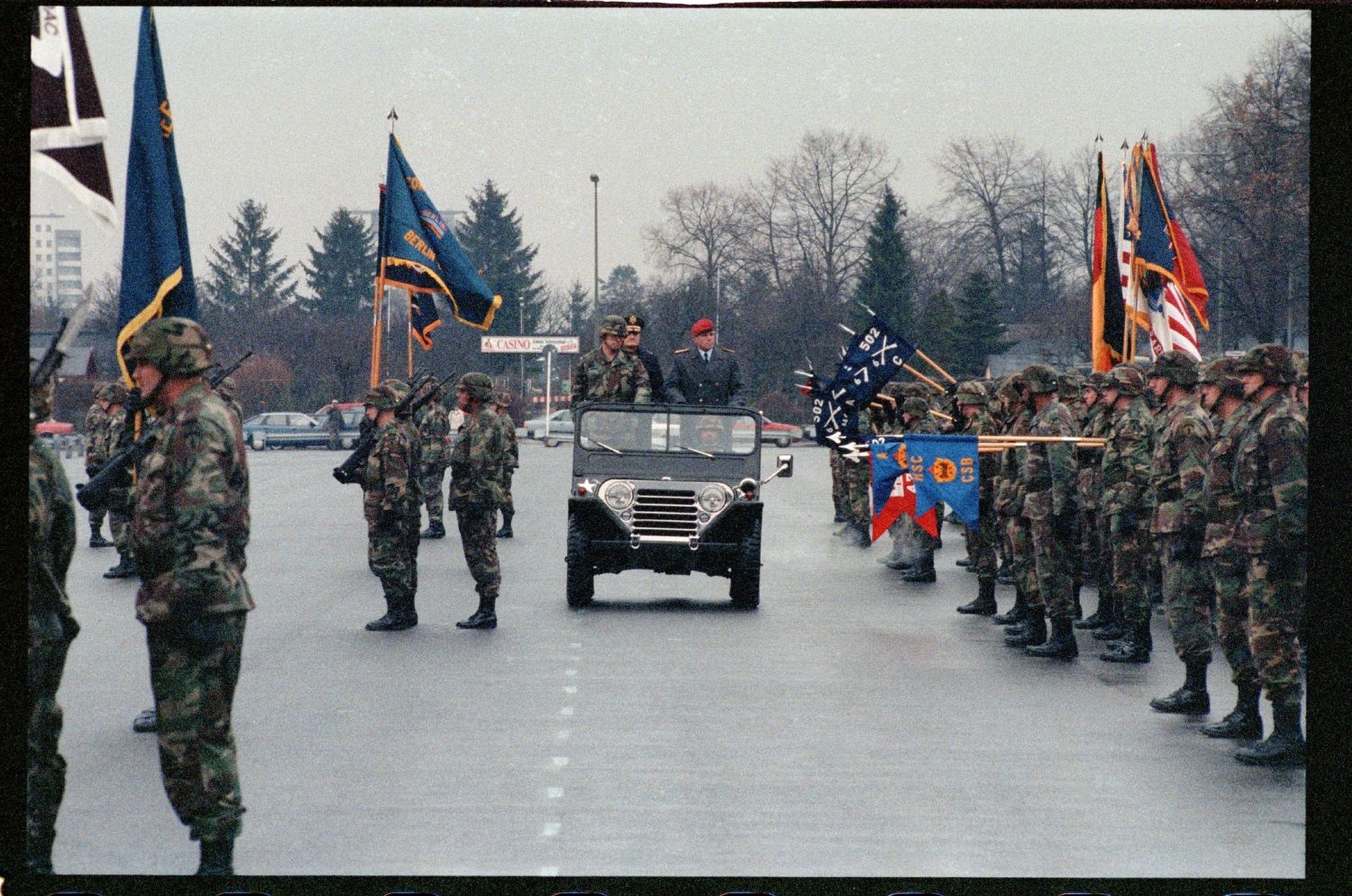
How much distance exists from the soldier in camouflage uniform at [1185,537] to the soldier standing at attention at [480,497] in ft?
17.7

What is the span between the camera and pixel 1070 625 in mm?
12242

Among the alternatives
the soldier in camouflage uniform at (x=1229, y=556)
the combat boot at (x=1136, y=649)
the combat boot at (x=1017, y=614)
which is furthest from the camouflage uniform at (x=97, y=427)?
the soldier in camouflage uniform at (x=1229, y=556)

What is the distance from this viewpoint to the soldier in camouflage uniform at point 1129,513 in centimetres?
1174

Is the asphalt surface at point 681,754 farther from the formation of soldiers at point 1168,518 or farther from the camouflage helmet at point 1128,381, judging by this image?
the camouflage helmet at point 1128,381

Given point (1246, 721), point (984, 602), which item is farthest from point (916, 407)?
point (1246, 721)

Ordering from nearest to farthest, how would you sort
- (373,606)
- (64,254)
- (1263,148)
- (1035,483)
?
(64,254) → (1263,148) → (1035,483) → (373,606)

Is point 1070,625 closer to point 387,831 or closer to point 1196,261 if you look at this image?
point 1196,261

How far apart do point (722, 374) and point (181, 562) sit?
30.9 ft

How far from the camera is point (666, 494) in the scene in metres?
14.6

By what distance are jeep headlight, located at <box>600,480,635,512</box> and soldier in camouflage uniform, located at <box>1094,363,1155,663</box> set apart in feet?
14.1

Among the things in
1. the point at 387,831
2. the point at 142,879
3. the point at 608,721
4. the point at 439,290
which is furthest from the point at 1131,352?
the point at 142,879

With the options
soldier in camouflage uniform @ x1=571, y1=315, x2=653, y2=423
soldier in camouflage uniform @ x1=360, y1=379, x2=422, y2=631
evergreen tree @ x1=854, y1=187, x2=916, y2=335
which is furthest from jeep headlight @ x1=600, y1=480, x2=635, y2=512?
evergreen tree @ x1=854, y1=187, x2=916, y2=335

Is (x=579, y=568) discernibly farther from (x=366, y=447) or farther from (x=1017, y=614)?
(x=1017, y=614)

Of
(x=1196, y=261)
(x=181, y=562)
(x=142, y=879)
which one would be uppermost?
(x=1196, y=261)
